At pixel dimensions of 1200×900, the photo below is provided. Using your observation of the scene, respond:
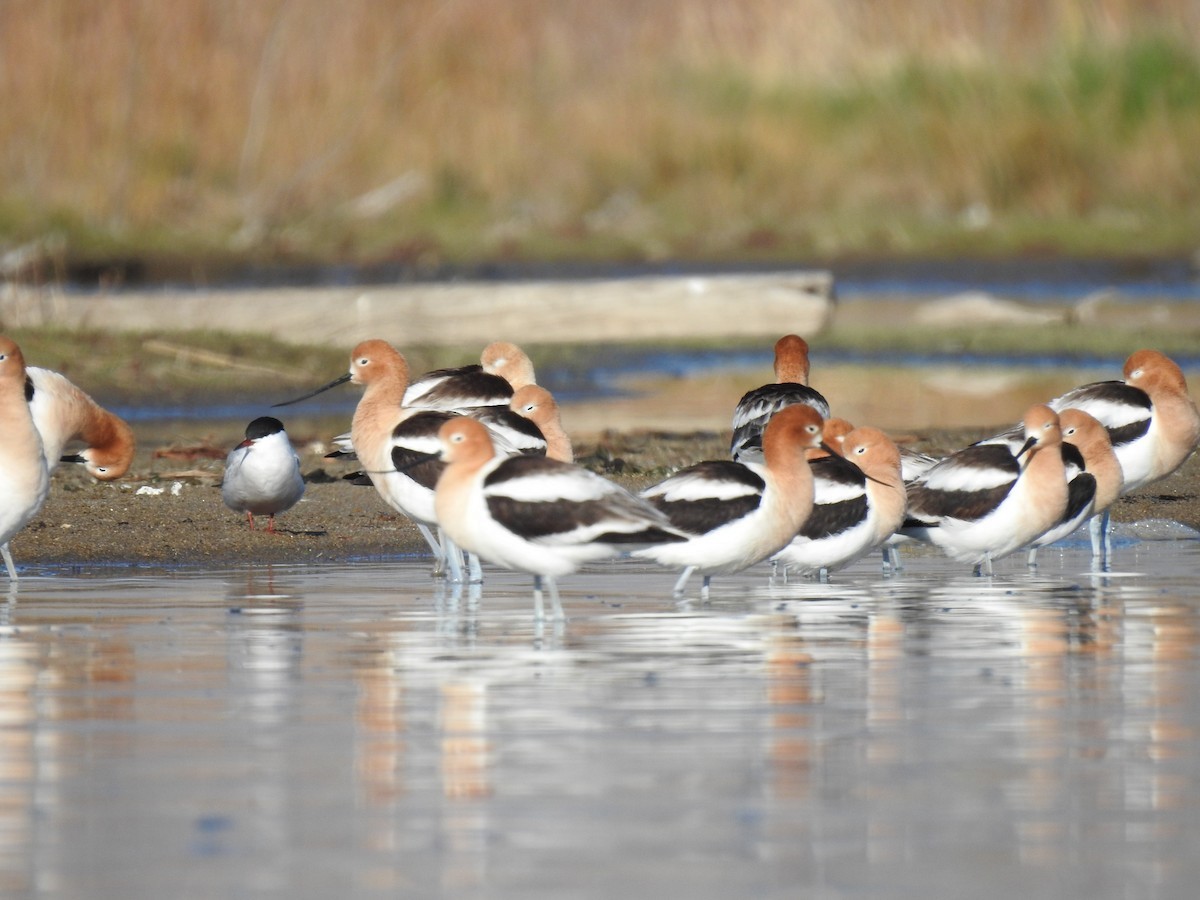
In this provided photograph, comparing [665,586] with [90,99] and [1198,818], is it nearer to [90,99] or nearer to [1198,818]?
[1198,818]

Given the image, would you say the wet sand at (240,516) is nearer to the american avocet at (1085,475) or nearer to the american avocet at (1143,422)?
the american avocet at (1143,422)

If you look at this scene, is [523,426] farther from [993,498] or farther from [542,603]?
[993,498]

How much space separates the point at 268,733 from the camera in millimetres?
6613

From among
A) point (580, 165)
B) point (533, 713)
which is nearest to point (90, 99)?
point (580, 165)

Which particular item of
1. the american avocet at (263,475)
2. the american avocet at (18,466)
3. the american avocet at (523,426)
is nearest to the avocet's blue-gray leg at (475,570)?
the american avocet at (523,426)

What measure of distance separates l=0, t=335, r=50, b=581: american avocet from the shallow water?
0.47 meters

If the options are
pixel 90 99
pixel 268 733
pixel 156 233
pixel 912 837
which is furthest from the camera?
pixel 156 233

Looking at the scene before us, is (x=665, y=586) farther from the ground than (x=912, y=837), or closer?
farther from the ground

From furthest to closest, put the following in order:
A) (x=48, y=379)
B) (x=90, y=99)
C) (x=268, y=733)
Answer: (x=90, y=99), (x=48, y=379), (x=268, y=733)

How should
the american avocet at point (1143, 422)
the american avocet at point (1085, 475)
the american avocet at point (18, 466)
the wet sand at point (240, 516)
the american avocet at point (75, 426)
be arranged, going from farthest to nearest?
the american avocet at point (1143, 422) → the american avocet at point (75, 426) → the wet sand at point (240, 516) → the american avocet at point (1085, 475) → the american avocet at point (18, 466)

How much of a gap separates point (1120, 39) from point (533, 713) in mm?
27371

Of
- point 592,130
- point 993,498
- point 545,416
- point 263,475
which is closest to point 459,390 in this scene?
point 545,416

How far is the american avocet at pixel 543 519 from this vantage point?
877 cm

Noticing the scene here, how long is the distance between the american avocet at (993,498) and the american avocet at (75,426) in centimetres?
401
